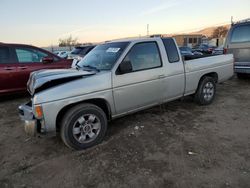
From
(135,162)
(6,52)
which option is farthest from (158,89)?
(6,52)

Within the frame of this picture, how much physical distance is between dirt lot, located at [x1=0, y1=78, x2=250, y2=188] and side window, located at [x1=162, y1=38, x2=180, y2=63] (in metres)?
1.35

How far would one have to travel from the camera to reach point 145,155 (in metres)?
3.46

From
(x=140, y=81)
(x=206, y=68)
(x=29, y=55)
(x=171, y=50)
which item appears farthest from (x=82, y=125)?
(x=29, y=55)

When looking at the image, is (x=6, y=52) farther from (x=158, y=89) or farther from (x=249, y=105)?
(x=249, y=105)

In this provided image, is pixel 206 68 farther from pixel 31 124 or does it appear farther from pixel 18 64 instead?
pixel 18 64

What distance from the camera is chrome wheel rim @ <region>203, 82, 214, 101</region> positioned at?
5.68 meters

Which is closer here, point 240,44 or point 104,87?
point 104,87

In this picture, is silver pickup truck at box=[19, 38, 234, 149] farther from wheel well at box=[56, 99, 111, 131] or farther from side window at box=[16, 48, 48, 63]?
side window at box=[16, 48, 48, 63]

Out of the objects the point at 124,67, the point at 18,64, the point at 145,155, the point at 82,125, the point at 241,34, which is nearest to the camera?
the point at 145,155

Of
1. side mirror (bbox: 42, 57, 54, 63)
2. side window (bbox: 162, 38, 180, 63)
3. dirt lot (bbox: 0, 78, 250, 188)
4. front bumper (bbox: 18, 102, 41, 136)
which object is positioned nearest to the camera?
dirt lot (bbox: 0, 78, 250, 188)

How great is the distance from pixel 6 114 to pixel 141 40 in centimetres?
404

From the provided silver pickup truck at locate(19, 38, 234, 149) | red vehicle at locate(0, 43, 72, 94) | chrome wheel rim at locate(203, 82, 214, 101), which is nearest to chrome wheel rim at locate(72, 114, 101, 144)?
silver pickup truck at locate(19, 38, 234, 149)

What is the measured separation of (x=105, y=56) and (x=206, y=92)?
3042 mm

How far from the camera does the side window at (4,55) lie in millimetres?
6448
